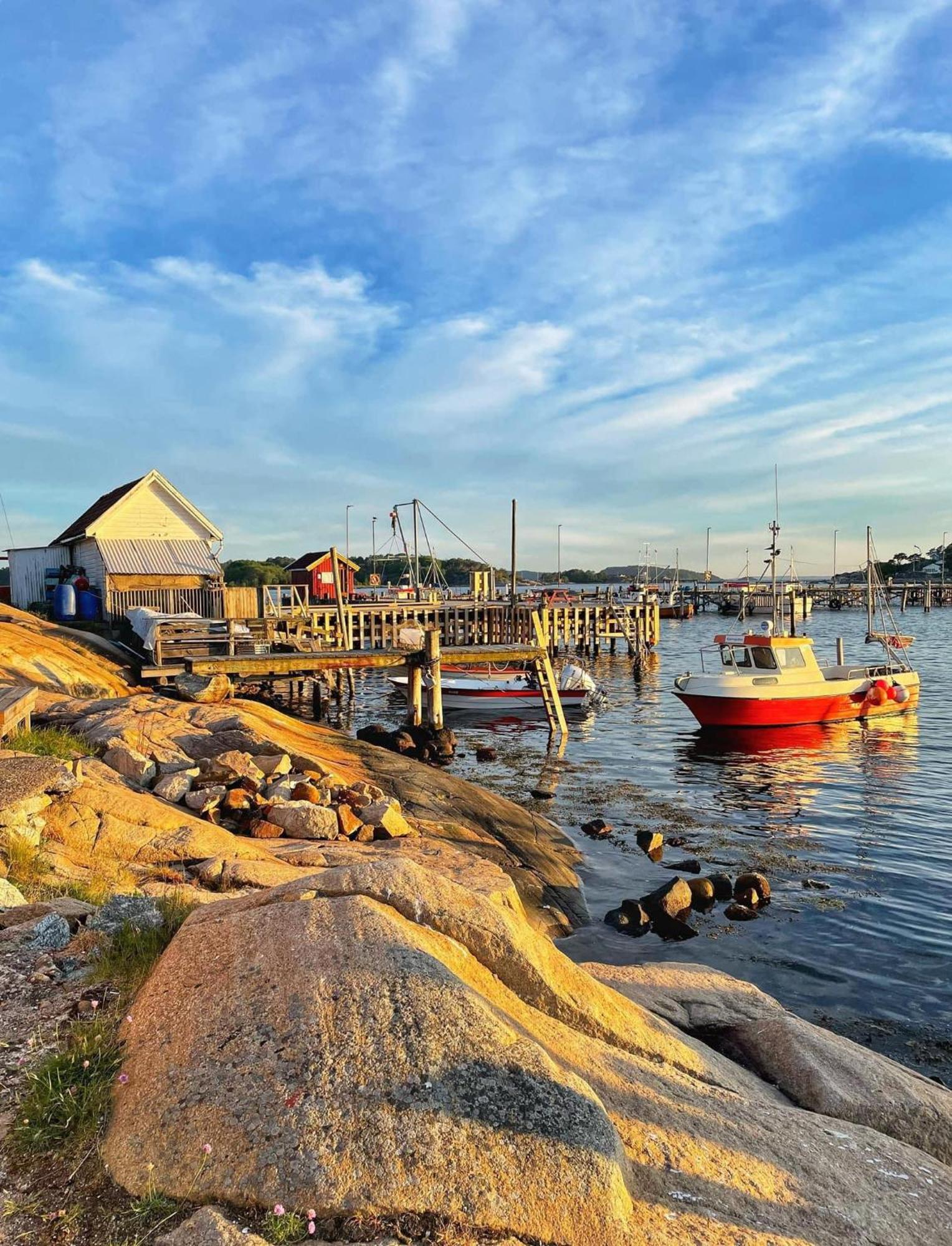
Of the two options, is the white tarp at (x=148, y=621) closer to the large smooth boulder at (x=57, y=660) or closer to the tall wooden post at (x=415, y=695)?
the large smooth boulder at (x=57, y=660)

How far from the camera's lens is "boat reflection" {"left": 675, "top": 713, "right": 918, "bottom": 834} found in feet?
61.7

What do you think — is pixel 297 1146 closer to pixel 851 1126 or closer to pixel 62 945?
pixel 62 945

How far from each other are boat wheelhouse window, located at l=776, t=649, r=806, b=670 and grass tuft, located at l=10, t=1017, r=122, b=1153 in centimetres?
2588

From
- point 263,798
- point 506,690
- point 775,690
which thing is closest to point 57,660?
point 263,798

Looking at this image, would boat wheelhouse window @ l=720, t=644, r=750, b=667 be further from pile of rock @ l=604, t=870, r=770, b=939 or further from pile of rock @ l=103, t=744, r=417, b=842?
pile of rock @ l=103, t=744, r=417, b=842

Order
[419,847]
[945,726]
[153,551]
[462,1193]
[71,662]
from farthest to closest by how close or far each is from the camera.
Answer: [153,551], [945,726], [71,662], [419,847], [462,1193]

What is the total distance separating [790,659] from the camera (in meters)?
27.3

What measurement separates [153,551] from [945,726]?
102 feet

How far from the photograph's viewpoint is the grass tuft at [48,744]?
10047 millimetres

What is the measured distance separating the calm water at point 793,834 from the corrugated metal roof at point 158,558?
9.39m

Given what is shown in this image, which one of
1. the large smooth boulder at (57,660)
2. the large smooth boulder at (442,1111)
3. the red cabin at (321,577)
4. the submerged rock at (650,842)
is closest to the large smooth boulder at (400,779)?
the submerged rock at (650,842)

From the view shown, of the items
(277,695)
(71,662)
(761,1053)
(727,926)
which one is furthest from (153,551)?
(761,1053)

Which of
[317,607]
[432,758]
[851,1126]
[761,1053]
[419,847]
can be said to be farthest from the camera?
[317,607]

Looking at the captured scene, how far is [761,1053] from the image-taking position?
6.12 metres
